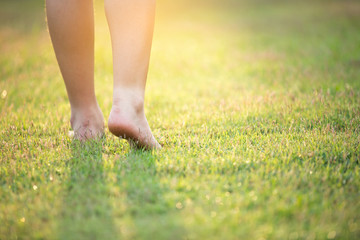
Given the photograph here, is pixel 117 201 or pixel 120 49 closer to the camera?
pixel 117 201

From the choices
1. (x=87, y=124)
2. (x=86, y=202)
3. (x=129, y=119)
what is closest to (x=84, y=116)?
(x=87, y=124)

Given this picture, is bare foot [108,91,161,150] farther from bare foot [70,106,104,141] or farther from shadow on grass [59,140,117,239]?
bare foot [70,106,104,141]

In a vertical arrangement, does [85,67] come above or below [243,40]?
above

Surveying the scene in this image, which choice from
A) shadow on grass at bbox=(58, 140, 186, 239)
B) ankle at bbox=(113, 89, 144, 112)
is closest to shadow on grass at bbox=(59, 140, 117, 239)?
shadow on grass at bbox=(58, 140, 186, 239)

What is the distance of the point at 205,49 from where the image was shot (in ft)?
20.0

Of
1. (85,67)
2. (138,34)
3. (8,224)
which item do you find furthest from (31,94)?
(8,224)

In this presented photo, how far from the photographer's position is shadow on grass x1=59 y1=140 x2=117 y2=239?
121 cm

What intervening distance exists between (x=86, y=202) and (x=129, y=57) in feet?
2.65

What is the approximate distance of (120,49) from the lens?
5.95ft

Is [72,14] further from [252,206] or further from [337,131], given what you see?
[337,131]

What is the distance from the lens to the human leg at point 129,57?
69.9 inches

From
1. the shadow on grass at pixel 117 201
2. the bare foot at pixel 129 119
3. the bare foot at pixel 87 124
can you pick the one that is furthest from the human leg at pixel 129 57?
the bare foot at pixel 87 124

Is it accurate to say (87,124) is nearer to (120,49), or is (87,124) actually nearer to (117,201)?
(120,49)

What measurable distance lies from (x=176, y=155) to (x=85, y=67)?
83cm
